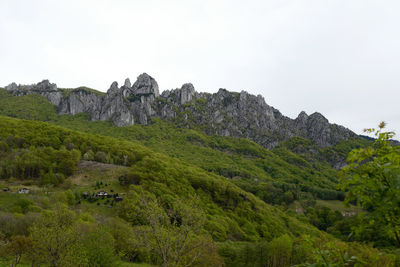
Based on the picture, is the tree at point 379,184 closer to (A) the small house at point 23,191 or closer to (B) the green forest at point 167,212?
(B) the green forest at point 167,212

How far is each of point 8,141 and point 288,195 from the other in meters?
153

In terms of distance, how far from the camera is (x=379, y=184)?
395cm

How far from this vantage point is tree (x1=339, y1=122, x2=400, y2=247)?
12.5ft

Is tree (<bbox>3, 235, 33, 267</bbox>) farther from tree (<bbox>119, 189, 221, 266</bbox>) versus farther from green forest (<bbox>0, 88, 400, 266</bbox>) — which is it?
tree (<bbox>119, 189, 221, 266</bbox>)

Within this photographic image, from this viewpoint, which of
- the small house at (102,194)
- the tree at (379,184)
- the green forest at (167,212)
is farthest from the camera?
the small house at (102,194)

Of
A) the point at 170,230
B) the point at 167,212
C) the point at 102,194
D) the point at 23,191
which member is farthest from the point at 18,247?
the point at 23,191

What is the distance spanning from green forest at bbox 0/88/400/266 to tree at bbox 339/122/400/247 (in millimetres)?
22

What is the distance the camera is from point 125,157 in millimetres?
106062

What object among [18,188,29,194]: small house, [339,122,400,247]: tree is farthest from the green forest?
[18,188,29,194]: small house

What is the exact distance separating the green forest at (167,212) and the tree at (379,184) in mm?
22

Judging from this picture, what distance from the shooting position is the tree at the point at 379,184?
381cm

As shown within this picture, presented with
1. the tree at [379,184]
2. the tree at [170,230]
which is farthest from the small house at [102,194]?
the tree at [379,184]

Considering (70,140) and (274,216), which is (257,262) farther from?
(70,140)

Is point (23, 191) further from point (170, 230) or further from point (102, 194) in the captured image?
point (170, 230)
